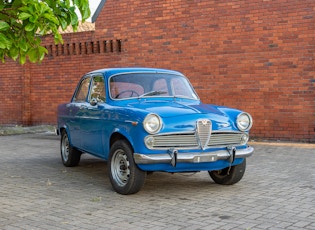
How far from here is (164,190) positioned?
6.12m

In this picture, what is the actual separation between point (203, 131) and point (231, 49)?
6.47 metres

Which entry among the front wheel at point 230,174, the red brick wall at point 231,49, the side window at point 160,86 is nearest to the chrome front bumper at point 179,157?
the front wheel at point 230,174

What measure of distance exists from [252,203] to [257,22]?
22.9 ft

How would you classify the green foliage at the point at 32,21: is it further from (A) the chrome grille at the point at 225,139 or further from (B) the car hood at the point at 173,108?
(A) the chrome grille at the point at 225,139

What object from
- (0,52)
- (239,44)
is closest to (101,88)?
(0,52)

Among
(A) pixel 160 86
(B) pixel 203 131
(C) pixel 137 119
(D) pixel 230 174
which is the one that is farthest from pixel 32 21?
(D) pixel 230 174

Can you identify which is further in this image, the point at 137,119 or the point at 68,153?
the point at 68,153

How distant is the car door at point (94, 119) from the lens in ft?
21.3

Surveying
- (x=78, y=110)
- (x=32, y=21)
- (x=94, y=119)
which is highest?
(x=32, y=21)

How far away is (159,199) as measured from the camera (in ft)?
18.3

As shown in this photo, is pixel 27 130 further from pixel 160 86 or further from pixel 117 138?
pixel 117 138

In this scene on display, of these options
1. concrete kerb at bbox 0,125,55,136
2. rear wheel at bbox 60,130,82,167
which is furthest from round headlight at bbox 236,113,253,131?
concrete kerb at bbox 0,125,55,136

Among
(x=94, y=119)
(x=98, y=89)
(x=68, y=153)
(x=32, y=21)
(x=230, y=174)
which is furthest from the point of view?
(x=68, y=153)

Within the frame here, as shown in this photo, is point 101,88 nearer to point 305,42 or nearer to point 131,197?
point 131,197
